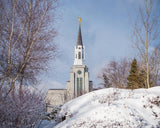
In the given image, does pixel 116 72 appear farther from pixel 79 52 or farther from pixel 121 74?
pixel 79 52

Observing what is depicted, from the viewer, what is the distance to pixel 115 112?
3.62 m

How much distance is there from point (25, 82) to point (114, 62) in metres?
15.1

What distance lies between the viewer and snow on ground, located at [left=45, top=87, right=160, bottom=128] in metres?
3.37

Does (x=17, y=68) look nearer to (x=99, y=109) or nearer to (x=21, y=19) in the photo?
(x=21, y=19)

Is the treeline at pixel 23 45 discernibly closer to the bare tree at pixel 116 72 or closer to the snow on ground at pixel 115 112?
the snow on ground at pixel 115 112

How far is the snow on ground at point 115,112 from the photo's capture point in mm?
3368

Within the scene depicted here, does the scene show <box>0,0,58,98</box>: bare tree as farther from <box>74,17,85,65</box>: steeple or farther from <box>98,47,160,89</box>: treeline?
<box>74,17,85,65</box>: steeple

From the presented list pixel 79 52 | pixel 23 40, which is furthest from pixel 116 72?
pixel 79 52

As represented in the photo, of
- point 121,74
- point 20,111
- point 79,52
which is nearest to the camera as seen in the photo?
point 20,111

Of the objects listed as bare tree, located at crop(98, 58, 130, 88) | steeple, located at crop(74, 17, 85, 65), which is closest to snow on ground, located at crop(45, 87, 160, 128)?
bare tree, located at crop(98, 58, 130, 88)

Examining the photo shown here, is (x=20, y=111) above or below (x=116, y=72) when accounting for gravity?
below

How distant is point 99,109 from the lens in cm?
380

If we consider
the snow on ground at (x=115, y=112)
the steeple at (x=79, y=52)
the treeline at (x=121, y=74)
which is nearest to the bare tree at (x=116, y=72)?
the treeline at (x=121, y=74)

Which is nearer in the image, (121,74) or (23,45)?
(23,45)
